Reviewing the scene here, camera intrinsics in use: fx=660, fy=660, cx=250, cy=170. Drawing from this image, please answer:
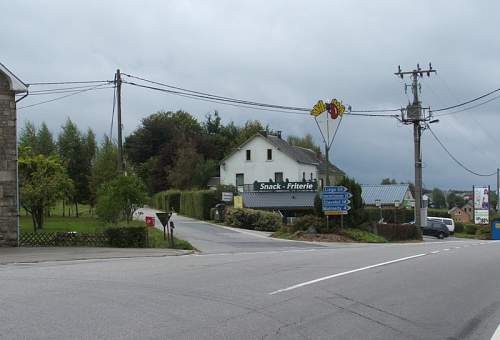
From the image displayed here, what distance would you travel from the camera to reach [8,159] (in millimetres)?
26328

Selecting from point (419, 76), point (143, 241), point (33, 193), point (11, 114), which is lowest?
point (143, 241)

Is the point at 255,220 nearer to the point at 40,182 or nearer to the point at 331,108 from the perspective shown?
the point at 331,108

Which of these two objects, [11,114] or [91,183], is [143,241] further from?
[91,183]

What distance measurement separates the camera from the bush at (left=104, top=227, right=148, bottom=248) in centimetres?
2738

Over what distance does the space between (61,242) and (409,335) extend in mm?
20765

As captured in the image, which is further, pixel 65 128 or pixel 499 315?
pixel 65 128

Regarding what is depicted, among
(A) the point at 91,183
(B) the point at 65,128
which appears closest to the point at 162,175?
(B) the point at 65,128

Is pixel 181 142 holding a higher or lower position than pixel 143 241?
higher

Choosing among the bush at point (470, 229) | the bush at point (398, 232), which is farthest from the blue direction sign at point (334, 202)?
the bush at point (470, 229)

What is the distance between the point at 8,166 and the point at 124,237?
17.8ft

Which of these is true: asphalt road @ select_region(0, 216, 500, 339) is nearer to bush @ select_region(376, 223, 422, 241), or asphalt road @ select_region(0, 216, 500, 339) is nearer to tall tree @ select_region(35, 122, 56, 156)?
bush @ select_region(376, 223, 422, 241)

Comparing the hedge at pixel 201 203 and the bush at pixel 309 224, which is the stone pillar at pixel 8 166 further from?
the hedge at pixel 201 203

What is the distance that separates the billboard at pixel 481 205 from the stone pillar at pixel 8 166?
209 feet

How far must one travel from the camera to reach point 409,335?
8.70m
